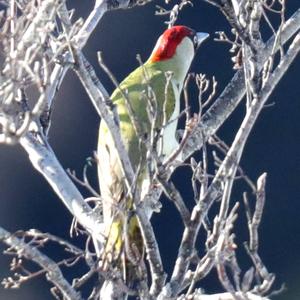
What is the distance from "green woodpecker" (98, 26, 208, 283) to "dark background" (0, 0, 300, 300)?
1.59 meters

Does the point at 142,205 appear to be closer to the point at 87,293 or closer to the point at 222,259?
the point at 222,259

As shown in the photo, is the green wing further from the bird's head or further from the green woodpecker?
the bird's head

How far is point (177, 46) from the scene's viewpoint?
5500 mm

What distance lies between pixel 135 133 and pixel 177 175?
107 inches

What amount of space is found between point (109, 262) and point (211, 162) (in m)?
3.70

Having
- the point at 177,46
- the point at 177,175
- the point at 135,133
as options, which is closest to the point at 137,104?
the point at 135,133

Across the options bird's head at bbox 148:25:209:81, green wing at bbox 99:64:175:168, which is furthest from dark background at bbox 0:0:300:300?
green wing at bbox 99:64:175:168

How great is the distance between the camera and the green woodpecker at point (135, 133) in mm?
3404

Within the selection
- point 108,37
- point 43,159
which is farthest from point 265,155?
point 43,159

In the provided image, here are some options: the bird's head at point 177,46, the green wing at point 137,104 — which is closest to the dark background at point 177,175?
the bird's head at point 177,46

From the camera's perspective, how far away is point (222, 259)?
3053 millimetres

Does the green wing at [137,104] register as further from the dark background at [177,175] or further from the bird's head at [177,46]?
the dark background at [177,175]

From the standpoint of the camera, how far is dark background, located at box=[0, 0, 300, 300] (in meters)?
7.07

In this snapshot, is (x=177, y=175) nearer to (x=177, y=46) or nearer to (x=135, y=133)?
(x=177, y=46)
